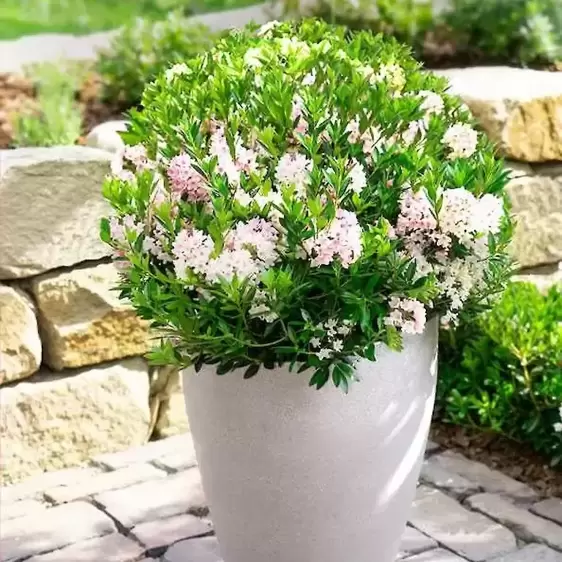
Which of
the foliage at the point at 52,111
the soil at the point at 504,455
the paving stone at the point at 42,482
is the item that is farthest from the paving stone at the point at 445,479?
the foliage at the point at 52,111


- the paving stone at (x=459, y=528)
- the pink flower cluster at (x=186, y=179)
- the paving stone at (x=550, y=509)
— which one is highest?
the pink flower cluster at (x=186, y=179)

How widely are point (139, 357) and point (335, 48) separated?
1327 mm

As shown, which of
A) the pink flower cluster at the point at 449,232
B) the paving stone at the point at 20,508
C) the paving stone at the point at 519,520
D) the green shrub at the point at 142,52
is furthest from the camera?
the green shrub at the point at 142,52

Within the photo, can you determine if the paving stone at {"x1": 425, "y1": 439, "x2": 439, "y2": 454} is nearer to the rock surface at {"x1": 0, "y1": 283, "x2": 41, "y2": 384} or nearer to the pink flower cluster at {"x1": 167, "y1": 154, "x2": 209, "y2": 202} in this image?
the rock surface at {"x1": 0, "y1": 283, "x2": 41, "y2": 384}

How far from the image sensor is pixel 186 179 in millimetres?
1990

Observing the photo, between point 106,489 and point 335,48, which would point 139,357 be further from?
point 335,48

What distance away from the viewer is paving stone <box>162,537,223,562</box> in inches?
100

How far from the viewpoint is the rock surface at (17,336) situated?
2920 millimetres

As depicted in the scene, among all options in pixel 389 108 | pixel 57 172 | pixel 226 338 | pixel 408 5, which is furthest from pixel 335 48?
pixel 408 5

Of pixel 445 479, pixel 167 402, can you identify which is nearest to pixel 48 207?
pixel 167 402

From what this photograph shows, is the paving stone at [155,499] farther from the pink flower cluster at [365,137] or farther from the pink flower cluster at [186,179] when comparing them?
the pink flower cluster at [365,137]

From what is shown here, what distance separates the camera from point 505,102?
10.4 feet

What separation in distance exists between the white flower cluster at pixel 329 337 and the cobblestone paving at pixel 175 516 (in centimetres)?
85

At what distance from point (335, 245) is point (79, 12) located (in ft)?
7.74
